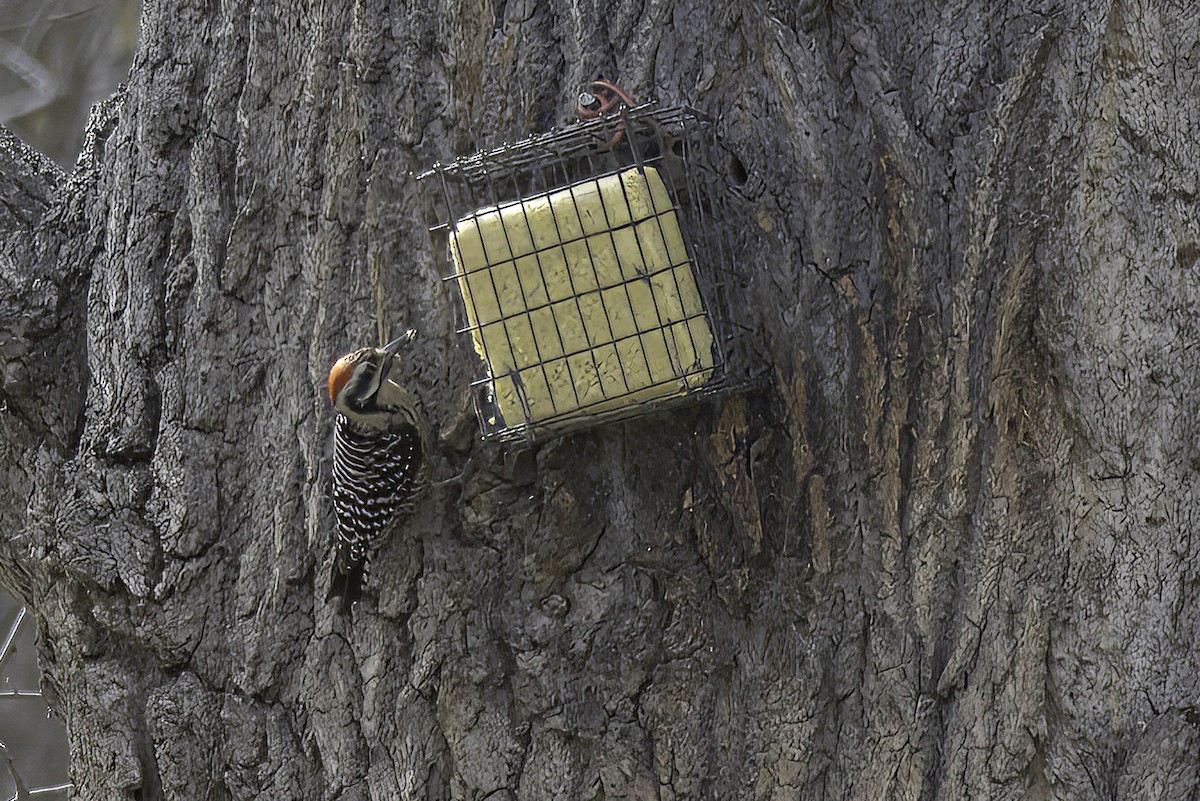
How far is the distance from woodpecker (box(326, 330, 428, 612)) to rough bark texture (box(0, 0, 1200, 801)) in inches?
2.2

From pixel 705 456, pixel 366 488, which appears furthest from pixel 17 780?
pixel 705 456

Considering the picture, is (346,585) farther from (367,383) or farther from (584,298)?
(584,298)

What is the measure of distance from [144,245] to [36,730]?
4.90 m

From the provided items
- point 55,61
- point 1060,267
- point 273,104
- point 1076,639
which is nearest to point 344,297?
point 273,104

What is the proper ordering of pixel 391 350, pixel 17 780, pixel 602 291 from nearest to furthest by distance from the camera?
pixel 602 291, pixel 391 350, pixel 17 780

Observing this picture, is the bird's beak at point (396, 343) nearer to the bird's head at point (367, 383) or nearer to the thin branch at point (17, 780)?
the bird's head at point (367, 383)

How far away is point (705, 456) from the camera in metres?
1.95

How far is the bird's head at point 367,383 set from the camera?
6.31 ft

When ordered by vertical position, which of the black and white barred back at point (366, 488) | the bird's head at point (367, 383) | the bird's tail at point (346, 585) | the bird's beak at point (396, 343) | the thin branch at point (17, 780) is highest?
the bird's beak at point (396, 343)

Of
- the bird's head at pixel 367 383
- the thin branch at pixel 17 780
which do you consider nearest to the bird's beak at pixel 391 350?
the bird's head at pixel 367 383

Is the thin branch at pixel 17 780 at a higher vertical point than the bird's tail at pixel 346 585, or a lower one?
lower

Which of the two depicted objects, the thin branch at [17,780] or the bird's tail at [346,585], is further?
the thin branch at [17,780]

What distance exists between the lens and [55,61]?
19.9 feet

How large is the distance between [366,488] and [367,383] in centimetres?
20
